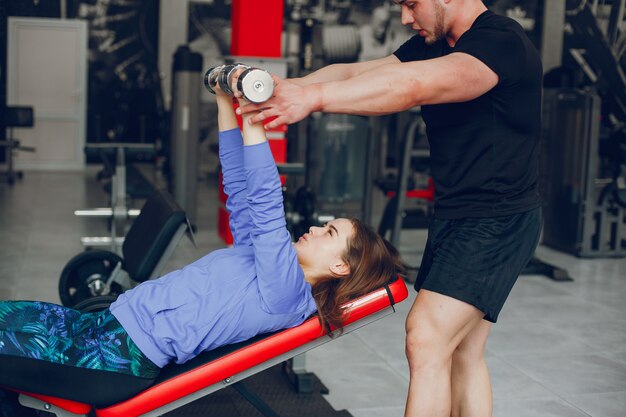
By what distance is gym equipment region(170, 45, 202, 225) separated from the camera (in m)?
6.12

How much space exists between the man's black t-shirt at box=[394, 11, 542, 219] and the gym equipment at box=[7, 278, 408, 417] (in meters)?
0.28

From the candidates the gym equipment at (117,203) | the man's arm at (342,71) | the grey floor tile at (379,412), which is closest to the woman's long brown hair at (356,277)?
the man's arm at (342,71)

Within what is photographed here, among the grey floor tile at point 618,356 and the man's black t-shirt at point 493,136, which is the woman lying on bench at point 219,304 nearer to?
the man's black t-shirt at point 493,136

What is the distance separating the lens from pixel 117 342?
193 cm

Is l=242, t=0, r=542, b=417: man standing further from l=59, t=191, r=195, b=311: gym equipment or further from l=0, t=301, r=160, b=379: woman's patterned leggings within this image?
l=59, t=191, r=195, b=311: gym equipment

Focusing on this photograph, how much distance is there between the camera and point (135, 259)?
9.70 ft

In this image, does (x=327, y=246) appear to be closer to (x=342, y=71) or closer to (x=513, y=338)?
(x=342, y=71)

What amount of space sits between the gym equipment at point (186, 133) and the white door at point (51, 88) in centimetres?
367

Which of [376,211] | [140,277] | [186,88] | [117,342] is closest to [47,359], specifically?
[117,342]

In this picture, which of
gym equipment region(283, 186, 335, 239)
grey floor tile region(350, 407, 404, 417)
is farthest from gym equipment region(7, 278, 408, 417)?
gym equipment region(283, 186, 335, 239)

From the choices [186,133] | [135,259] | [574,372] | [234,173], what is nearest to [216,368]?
[234,173]

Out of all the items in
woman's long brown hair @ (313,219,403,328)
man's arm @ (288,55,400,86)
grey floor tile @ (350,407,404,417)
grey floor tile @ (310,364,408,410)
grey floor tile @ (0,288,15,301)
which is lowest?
grey floor tile @ (350,407,404,417)

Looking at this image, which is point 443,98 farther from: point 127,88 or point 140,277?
point 127,88

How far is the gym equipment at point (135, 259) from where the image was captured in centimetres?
280
